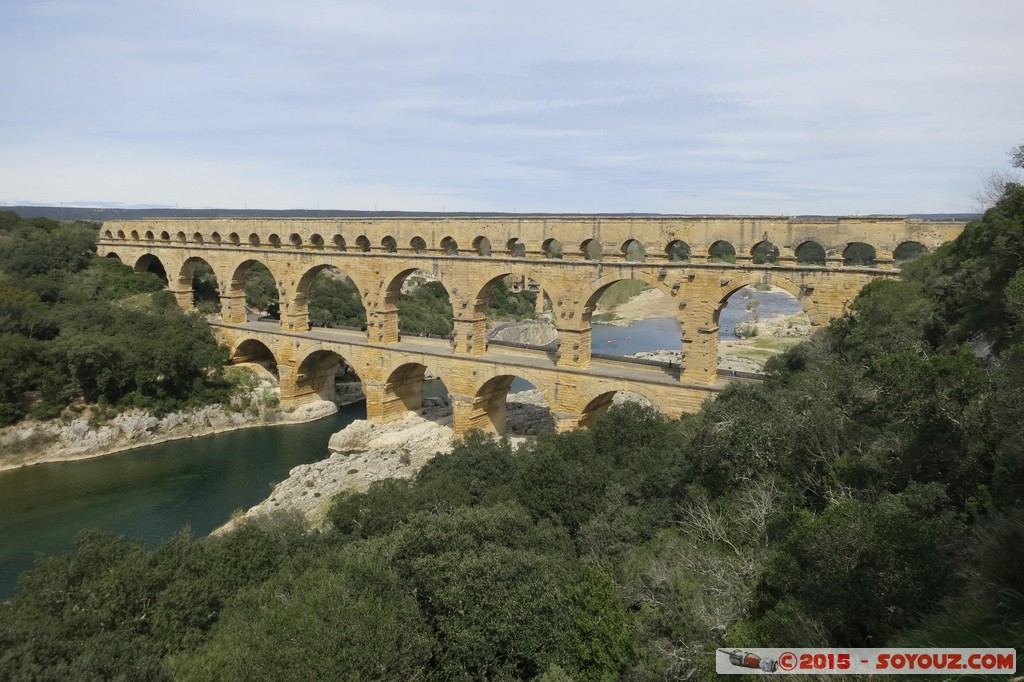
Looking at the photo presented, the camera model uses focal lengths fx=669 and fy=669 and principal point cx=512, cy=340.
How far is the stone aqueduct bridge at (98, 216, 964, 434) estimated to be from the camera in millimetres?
16172

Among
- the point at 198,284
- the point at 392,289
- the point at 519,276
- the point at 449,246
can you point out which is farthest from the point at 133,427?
the point at 519,276

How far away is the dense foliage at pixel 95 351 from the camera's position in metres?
A: 21.5

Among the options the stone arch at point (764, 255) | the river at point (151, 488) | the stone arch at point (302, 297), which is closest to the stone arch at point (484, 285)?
the stone arch at point (764, 255)

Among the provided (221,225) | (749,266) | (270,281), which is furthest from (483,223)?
(270,281)

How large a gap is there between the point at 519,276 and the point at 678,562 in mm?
12978

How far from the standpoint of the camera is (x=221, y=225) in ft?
95.2

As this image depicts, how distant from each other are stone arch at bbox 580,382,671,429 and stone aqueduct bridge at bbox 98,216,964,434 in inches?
1.8

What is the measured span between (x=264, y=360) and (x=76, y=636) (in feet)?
66.8

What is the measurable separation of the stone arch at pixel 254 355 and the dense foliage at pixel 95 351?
1.01 m

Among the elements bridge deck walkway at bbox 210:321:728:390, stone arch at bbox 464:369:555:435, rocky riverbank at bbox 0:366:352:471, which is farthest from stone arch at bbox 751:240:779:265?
rocky riverbank at bbox 0:366:352:471

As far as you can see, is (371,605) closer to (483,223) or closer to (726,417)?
(726,417)

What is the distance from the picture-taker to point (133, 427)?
73.0 feet

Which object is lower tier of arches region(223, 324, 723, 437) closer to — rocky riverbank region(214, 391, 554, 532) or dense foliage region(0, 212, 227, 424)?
rocky riverbank region(214, 391, 554, 532)

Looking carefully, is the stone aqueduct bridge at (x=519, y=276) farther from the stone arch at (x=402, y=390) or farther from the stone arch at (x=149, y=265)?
the stone arch at (x=149, y=265)
